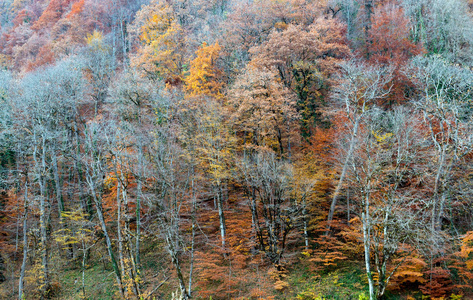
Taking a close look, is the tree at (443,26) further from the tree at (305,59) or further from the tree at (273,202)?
the tree at (273,202)

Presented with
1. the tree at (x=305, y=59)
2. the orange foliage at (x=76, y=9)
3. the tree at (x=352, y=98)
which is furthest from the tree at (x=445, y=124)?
the orange foliage at (x=76, y=9)

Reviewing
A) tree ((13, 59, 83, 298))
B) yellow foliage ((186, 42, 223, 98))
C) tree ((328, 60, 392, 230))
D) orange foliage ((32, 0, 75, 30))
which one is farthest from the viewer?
orange foliage ((32, 0, 75, 30))

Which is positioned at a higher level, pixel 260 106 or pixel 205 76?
pixel 205 76

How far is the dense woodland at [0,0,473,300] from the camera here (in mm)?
12812

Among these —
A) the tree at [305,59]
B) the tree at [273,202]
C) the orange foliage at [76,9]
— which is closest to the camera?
the tree at [273,202]

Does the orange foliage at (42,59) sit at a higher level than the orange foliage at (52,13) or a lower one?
lower

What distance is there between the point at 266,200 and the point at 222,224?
11.5ft

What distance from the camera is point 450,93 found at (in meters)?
17.3

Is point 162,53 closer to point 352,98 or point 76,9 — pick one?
point 352,98

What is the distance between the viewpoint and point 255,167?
16078 millimetres

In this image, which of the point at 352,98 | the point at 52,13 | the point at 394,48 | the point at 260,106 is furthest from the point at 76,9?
the point at 352,98

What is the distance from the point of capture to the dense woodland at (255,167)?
12.8 metres

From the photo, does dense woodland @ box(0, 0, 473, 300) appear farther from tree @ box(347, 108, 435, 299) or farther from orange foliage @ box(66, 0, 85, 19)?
orange foliage @ box(66, 0, 85, 19)

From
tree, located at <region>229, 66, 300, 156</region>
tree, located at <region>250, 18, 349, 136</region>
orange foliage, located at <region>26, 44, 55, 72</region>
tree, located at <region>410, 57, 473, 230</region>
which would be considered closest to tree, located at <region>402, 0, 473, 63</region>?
tree, located at <region>410, 57, 473, 230</region>
